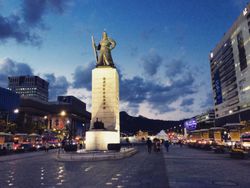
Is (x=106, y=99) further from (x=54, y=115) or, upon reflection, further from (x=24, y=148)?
(x=54, y=115)

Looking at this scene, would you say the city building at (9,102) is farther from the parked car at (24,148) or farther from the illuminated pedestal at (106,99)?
the illuminated pedestal at (106,99)

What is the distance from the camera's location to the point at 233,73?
132 meters

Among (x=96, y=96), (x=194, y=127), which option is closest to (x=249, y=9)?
(x=194, y=127)

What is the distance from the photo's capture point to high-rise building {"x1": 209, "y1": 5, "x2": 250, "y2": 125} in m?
113

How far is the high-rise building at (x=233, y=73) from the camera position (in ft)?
370

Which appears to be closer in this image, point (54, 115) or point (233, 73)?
point (233, 73)

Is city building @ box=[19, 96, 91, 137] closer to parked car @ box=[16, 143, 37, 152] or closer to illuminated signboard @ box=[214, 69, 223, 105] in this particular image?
parked car @ box=[16, 143, 37, 152]

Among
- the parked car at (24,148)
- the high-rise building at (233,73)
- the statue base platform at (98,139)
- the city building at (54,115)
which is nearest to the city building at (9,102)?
the city building at (54,115)

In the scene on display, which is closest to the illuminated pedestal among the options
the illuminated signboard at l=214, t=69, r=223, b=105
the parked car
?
the parked car

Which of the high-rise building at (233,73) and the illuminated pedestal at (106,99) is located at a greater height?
the high-rise building at (233,73)

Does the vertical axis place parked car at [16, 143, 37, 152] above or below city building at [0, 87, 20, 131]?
below

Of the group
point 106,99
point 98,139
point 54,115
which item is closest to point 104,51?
point 106,99

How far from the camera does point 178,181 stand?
1423 cm

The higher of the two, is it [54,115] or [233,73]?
[233,73]
